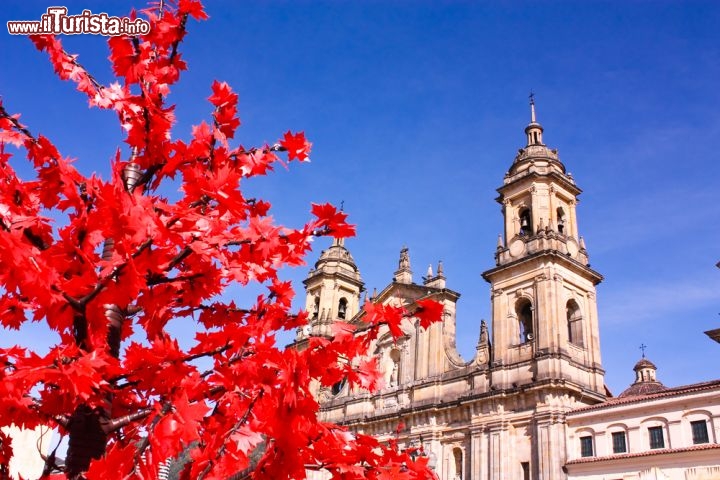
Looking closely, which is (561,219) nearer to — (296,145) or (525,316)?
(525,316)

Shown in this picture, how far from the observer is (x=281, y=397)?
11.3 feet

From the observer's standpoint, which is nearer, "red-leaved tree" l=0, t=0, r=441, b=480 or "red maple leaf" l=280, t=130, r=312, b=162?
"red-leaved tree" l=0, t=0, r=441, b=480

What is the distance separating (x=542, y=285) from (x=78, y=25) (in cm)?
2615

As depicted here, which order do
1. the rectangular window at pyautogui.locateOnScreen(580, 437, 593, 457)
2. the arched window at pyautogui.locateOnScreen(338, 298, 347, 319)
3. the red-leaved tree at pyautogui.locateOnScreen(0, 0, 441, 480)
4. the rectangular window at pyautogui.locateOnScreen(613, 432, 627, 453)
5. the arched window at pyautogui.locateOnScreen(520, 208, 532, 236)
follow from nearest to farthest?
the red-leaved tree at pyautogui.locateOnScreen(0, 0, 441, 480), the rectangular window at pyautogui.locateOnScreen(613, 432, 627, 453), the rectangular window at pyautogui.locateOnScreen(580, 437, 593, 457), the arched window at pyautogui.locateOnScreen(520, 208, 532, 236), the arched window at pyautogui.locateOnScreen(338, 298, 347, 319)

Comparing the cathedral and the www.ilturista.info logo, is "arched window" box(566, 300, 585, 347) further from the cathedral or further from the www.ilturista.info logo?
the www.ilturista.info logo

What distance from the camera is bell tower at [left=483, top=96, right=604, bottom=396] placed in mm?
27484

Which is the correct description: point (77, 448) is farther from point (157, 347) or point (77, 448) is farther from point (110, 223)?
point (110, 223)

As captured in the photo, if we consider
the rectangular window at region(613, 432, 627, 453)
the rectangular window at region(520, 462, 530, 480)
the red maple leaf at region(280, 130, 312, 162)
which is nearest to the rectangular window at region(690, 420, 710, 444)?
the rectangular window at region(613, 432, 627, 453)

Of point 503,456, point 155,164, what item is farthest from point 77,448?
point 503,456

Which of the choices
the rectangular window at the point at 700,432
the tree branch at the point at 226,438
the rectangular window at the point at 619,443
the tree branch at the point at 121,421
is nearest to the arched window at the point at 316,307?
the rectangular window at the point at 619,443

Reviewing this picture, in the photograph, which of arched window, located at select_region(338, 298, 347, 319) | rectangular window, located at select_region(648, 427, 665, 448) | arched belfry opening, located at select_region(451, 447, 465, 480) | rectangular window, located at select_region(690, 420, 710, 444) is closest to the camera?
rectangular window, located at select_region(690, 420, 710, 444)

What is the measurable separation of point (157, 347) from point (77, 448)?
96 centimetres

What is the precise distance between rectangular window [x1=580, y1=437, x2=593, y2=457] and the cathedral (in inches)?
1.6

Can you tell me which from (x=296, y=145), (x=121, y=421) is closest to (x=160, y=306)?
(x=121, y=421)
